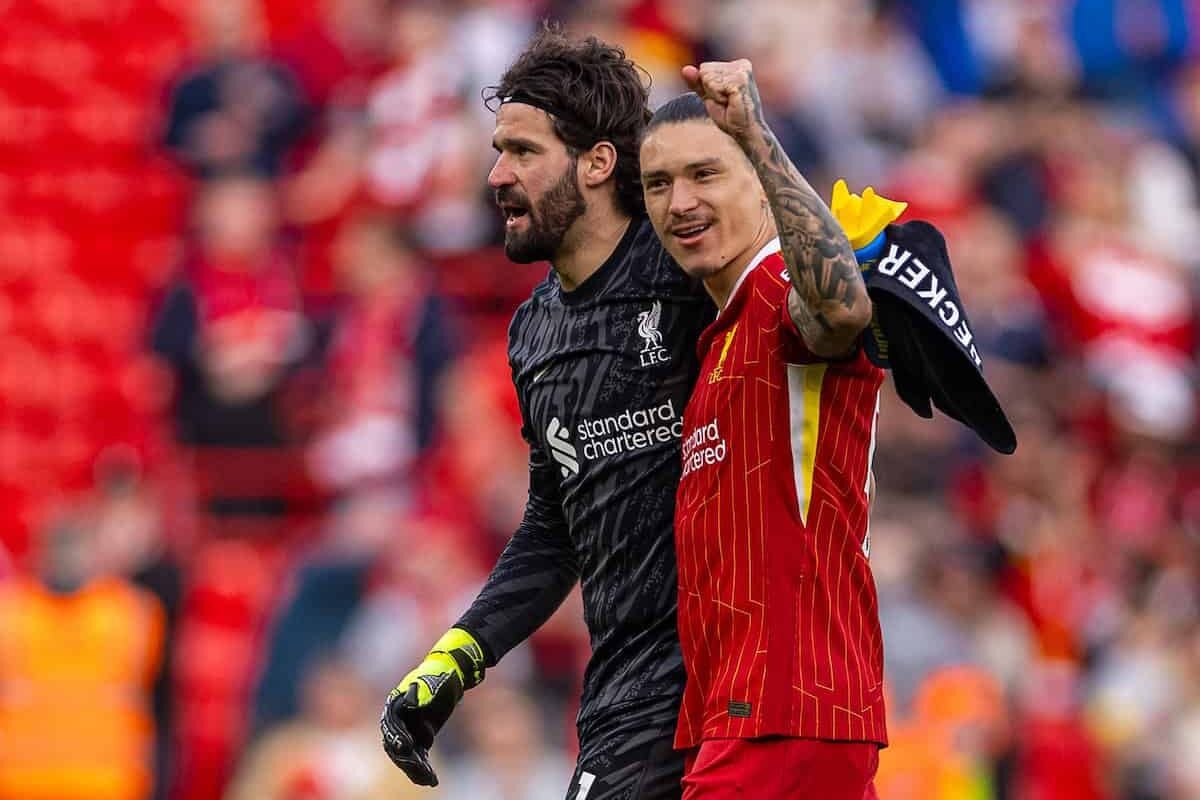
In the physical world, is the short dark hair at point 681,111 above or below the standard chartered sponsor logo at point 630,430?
above

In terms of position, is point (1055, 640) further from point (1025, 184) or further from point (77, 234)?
point (77, 234)

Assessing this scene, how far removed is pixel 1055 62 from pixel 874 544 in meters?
4.81

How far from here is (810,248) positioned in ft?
15.4

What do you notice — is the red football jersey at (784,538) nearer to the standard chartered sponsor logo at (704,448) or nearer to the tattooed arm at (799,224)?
the standard chartered sponsor logo at (704,448)

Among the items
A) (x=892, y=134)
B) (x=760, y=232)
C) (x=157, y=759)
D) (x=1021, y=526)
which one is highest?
(x=892, y=134)

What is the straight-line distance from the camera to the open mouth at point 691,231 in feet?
16.8

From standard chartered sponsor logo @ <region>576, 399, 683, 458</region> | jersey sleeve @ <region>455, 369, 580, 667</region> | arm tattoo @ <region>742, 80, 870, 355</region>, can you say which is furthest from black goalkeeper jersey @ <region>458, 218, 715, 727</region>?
arm tattoo @ <region>742, 80, 870, 355</region>

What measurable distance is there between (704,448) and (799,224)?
2.11 feet

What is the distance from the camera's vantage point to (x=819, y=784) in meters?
4.89

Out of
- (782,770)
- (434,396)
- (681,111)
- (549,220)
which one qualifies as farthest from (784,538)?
(434,396)

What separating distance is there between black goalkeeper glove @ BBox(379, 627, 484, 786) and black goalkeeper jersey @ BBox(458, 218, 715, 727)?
343mm

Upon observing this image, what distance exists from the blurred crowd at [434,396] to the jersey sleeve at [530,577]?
4.03 m

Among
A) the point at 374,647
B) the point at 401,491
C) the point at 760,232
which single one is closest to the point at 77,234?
the point at 401,491

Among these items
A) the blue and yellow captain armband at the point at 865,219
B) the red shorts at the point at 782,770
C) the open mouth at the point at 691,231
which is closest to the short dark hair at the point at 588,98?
the open mouth at the point at 691,231
